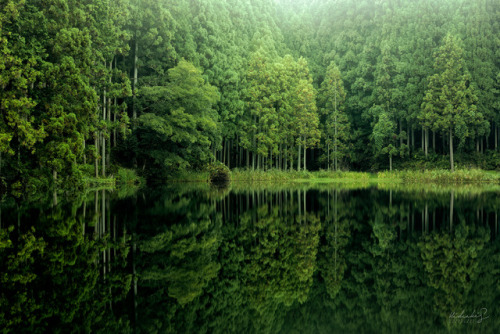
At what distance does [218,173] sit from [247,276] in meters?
30.2

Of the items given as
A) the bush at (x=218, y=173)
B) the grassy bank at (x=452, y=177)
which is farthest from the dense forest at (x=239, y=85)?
the grassy bank at (x=452, y=177)

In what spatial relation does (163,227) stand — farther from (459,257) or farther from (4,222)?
(459,257)

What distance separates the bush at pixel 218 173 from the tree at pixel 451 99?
19.3 m

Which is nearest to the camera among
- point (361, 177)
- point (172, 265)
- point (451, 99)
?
point (172, 265)

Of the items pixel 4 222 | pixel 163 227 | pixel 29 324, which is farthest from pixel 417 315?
pixel 4 222

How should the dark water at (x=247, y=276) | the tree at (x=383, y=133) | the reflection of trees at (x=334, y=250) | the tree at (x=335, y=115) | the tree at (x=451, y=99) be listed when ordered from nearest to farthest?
the dark water at (x=247, y=276) → the reflection of trees at (x=334, y=250) → the tree at (x=451, y=99) → the tree at (x=383, y=133) → the tree at (x=335, y=115)

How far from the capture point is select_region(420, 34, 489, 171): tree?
3922cm

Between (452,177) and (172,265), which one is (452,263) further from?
(452,177)

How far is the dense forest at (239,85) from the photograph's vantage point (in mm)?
19953

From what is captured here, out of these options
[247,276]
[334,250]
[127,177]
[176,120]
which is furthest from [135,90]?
[247,276]

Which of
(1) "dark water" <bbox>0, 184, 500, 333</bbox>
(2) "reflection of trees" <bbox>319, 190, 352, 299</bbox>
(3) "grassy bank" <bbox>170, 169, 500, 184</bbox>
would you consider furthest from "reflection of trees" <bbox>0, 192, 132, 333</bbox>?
(3) "grassy bank" <bbox>170, 169, 500, 184</bbox>

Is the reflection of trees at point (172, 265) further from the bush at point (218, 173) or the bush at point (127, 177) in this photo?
the bush at point (218, 173)

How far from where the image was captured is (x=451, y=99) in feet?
132

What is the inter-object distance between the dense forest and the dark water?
38.6ft
